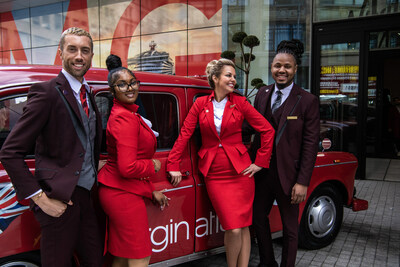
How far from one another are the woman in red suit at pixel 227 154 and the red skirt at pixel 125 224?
21.3 inches

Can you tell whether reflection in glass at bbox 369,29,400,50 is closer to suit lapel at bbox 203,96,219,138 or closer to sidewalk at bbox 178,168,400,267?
sidewalk at bbox 178,168,400,267

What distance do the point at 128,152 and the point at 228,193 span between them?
1.02 metres

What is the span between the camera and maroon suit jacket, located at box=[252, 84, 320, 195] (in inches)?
117

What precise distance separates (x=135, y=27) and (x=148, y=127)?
11.4 metres

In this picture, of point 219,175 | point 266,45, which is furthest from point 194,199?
point 266,45

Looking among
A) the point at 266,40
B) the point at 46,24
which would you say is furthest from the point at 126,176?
the point at 46,24

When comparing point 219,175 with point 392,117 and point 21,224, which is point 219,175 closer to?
point 21,224

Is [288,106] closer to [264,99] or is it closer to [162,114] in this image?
[264,99]

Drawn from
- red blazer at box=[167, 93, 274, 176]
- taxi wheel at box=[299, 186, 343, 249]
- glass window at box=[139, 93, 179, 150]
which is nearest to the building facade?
taxi wheel at box=[299, 186, 343, 249]

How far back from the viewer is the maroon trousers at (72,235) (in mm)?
1908

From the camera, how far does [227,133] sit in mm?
2896

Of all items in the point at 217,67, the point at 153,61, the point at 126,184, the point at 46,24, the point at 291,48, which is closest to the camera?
the point at 126,184

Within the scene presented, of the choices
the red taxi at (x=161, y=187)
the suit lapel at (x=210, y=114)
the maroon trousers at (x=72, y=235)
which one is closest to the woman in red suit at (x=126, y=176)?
the maroon trousers at (x=72, y=235)

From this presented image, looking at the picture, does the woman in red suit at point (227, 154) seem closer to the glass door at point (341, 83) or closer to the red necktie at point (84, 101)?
the red necktie at point (84, 101)
